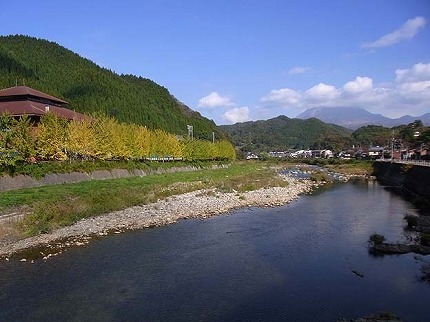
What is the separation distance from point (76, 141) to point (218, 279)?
2613 cm

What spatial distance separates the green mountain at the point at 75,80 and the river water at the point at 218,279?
67.7 metres

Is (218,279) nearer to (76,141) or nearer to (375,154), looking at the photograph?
(76,141)

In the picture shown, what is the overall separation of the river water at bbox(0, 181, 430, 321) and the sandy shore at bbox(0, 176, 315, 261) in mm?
1151

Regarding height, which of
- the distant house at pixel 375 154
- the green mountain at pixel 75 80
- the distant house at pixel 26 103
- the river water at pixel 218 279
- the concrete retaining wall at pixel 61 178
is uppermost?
the green mountain at pixel 75 80

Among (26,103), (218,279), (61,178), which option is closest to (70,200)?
(61,178)

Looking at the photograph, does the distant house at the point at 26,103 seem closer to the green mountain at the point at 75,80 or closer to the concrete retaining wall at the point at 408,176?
the green mountain at the point at 75,80

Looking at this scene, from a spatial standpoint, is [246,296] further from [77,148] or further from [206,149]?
[206,149]

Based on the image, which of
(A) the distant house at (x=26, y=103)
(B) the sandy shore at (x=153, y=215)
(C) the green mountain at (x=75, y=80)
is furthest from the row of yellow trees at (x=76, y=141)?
(C) the green mountain at (x=75, y=80)

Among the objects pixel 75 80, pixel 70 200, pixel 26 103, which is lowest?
pixel 70 200

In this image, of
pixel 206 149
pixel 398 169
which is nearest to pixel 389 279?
pixel 398 169

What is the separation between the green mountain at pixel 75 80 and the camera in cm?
8625

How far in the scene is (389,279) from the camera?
43.8ft

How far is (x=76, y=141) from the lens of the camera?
1398 inches

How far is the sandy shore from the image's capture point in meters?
16.9
